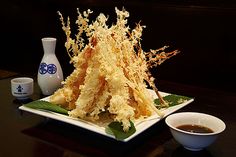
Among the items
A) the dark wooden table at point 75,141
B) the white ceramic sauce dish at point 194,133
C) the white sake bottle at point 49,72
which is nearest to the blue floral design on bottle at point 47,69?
the white sake bottle at point 49,72

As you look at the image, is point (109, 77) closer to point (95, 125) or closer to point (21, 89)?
point (95, 125)

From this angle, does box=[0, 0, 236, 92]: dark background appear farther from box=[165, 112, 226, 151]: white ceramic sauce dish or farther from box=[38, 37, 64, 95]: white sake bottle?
box=[165, 112, 226, 151]: white ceramic sauce dish

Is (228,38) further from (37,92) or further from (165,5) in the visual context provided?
(37,92)

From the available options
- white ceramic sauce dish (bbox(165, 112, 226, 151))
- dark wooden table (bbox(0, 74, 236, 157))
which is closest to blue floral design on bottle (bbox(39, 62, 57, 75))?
dark wooden table (bbox(0, 74, 236, 157))

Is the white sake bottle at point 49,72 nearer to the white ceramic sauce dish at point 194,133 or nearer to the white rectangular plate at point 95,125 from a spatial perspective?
the white rectangular plate at point 95,125

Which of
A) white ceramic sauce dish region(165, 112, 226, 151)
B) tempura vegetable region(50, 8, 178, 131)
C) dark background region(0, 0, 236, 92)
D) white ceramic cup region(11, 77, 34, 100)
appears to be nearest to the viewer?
white ceramic sauce dish region(165, 112, 226, 151)
